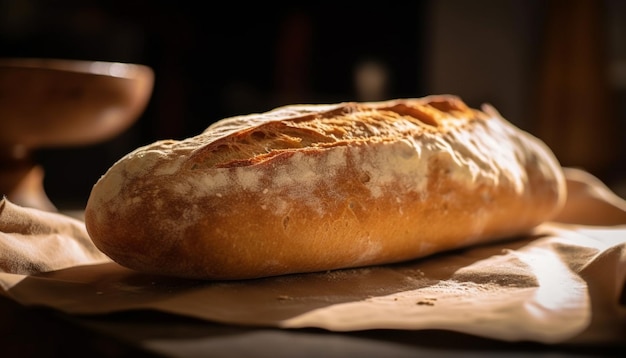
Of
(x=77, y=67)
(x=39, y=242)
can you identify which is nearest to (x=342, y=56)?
(x=77, y=67)

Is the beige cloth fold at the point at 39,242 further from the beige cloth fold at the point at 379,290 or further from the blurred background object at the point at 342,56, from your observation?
the blurred background object at the point at 342,56

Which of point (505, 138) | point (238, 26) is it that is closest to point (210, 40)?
point (238, 26)

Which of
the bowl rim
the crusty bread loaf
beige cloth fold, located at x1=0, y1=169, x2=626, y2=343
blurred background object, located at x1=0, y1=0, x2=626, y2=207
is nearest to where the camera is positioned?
beige cloth fold, located at x1=0, y1=169, x2=626, y2=343

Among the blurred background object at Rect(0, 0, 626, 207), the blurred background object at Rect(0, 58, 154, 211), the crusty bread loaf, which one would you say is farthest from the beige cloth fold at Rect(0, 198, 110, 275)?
the blurred background object at Rect(0, 0, 626, 207)

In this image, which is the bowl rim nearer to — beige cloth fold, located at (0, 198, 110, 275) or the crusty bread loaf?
beige cloth fold, located at (0, 198, 110, 275)

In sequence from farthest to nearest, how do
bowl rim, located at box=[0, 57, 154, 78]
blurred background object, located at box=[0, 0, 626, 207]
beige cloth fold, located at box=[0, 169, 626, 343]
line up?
blurred background object, located at box=[0, 0, 626, 207], bowl rim, located at box=[0, 57, 154, 78], beige cloth fold, located at box=[0, 169, 626, 343]

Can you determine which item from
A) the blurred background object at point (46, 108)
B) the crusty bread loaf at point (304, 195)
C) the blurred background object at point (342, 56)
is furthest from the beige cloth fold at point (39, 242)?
the blurred background object at point (342, 56)
